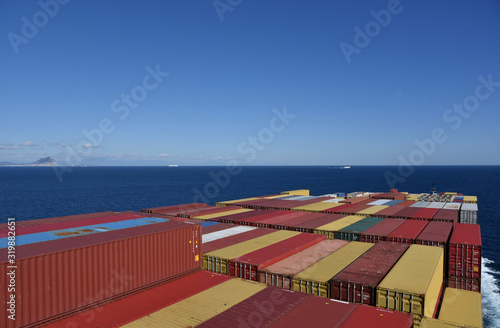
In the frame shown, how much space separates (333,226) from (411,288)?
15.7 metres

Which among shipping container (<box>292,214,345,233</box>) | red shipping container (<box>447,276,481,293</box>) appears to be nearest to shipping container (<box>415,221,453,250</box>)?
red shipping container (<box>447,276,481,293</box>)

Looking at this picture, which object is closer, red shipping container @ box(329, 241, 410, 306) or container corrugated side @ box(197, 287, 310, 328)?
container corrugated side @ box(197, 287, 310, 328)

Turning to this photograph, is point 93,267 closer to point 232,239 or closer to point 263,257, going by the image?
point 263,257

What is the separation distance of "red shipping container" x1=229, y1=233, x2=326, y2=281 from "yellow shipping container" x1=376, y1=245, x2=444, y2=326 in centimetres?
654

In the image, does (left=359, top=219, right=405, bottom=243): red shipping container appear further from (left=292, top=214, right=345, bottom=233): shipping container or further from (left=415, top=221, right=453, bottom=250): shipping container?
(left=292, top=214, right=345, bottom=233): shipping container

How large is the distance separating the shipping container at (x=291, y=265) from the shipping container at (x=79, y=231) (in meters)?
8.27

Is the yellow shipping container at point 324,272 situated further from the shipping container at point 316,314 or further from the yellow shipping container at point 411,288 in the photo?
the yellow shipping container at point 411,288

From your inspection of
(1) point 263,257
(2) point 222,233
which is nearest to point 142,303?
Answer: (1) point 263,257

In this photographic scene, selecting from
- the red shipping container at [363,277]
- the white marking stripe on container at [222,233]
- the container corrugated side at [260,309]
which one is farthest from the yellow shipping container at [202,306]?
the white marking stripe on container at [222,233]

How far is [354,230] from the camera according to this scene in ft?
92.5

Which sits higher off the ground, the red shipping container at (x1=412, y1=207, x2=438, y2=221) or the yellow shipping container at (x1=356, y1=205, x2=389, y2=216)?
the red shipping container at (x1=412, y1=207, x2=438, y2=221)

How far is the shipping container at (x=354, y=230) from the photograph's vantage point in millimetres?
27094

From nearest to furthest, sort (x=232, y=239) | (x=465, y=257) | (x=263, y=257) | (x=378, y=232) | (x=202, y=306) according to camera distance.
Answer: (x=202, y=306), (x=263, y=257), (x=465, y=257), (x=232, y=239), (x=378, y=232)

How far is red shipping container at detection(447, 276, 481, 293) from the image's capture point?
75.4 feet
